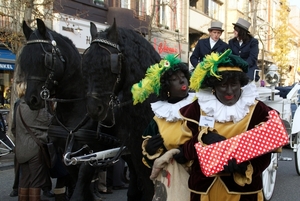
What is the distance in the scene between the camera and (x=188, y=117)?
289cm

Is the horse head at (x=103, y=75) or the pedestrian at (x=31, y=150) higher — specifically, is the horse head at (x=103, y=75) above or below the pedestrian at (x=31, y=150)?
above

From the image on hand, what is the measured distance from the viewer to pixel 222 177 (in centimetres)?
277

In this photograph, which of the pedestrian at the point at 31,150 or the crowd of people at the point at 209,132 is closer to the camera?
the crowd of people at the point at 209,132

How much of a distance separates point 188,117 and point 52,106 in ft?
7.24

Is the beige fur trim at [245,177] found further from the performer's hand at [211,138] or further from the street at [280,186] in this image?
the street at [280,186]

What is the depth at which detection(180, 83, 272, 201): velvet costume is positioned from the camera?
2727 millimetres

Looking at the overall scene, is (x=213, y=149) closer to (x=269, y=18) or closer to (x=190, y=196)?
(x=190, y=196)

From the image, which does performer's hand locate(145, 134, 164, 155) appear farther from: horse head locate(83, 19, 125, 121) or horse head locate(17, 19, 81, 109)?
horse head locate(17, 19, 81, 109)

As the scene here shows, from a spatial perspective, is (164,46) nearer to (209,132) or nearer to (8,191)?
(8,191)

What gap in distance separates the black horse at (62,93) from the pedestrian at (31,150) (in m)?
0.53

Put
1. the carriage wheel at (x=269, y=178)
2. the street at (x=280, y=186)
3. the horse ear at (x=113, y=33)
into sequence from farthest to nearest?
the street at (x=280, y=186) → the carriage wheel at (x=269, y=178) → the horse ear at (x=113, y=33)

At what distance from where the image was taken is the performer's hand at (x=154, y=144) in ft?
9.96

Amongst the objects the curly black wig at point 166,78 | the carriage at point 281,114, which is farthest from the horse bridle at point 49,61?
the carriage at point 281,114

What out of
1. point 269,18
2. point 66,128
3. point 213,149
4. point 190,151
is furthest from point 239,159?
point 269,18
